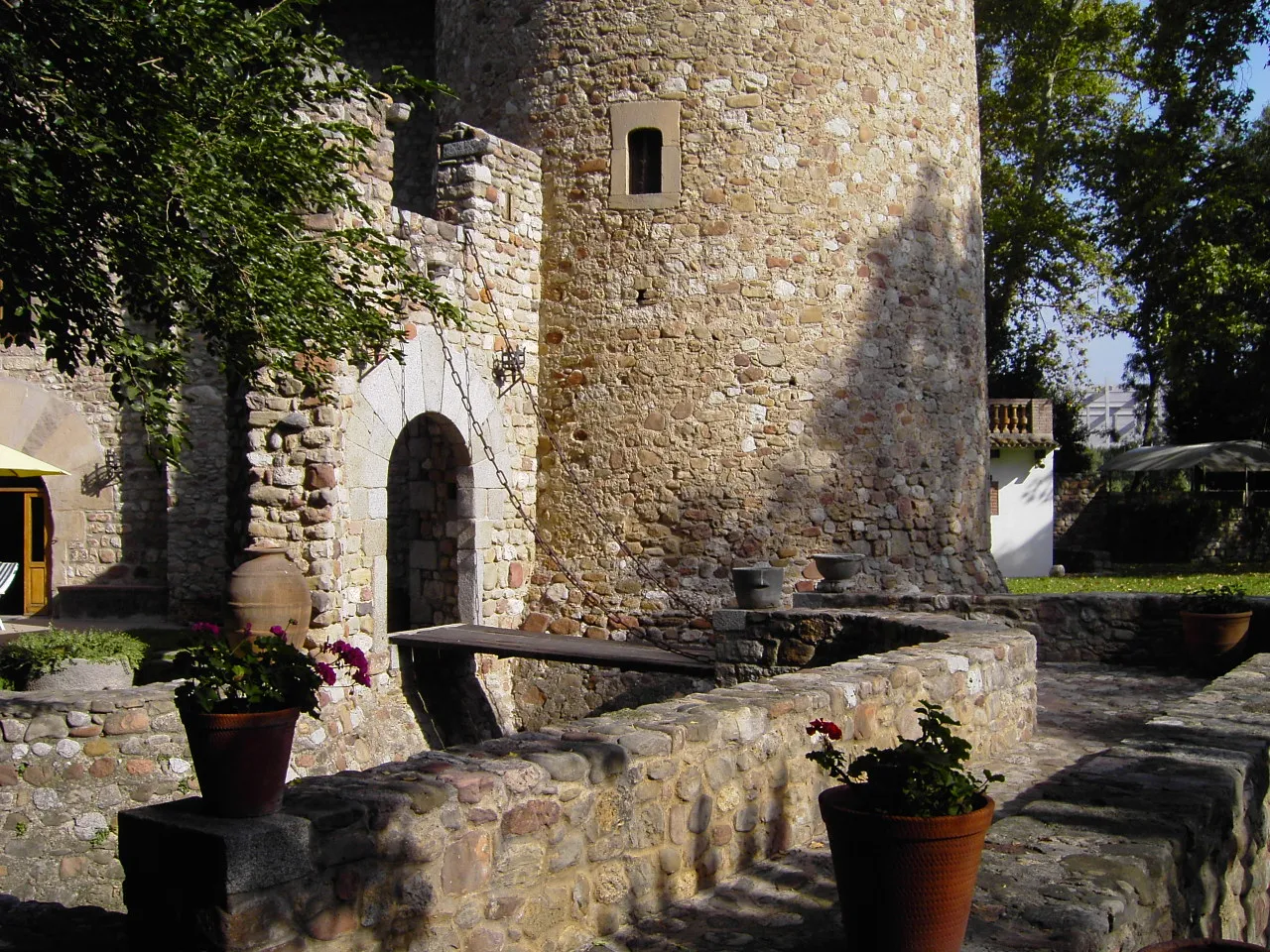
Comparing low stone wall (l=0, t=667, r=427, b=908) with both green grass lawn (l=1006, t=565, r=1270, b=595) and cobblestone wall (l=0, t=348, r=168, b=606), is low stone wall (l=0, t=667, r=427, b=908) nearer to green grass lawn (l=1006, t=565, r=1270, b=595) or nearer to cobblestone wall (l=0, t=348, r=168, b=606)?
cobblestone wall (l=0, t=348, r=168, b=606)

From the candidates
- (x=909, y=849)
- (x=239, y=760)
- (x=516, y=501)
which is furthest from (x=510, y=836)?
(x=516, y=501)

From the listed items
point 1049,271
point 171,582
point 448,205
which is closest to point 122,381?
point 448,205

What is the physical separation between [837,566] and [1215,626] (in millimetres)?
2770

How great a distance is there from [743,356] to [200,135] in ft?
18.0

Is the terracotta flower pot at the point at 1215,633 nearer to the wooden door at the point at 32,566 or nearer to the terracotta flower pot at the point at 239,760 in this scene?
the terracotta flower pot at the point at 239,760

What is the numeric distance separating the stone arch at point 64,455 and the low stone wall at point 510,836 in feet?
38.7

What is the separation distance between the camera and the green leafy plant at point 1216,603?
852 cm

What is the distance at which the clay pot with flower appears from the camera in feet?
9.96

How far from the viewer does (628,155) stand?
1046 cm

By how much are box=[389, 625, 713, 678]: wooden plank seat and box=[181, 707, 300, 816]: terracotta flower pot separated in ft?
18.2

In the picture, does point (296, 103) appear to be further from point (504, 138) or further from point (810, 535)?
point (810, 535)

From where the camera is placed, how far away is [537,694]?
10.4m

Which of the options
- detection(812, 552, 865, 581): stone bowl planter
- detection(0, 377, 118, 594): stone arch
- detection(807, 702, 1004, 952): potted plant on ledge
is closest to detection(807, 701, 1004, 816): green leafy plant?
detection(807, 702, 1004, 952): potted plant on ledge

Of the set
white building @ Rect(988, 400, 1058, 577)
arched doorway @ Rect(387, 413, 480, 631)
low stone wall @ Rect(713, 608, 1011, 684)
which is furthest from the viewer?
white building @ Rect(988, 400, 1058, 577)
